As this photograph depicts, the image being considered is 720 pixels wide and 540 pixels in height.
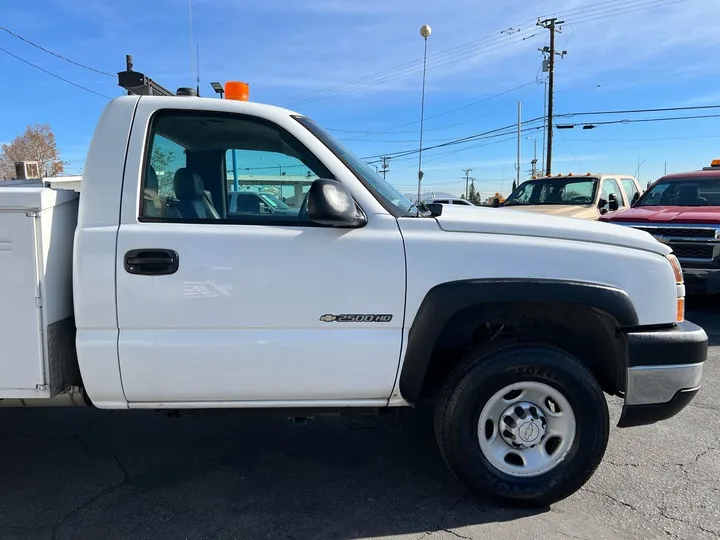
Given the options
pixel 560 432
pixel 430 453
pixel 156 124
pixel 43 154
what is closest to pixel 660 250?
pixel 560 432

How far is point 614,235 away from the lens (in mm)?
2711

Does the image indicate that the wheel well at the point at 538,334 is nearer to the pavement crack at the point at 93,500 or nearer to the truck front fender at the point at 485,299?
the truck front fender at the point at 485,299

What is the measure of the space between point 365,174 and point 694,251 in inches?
223

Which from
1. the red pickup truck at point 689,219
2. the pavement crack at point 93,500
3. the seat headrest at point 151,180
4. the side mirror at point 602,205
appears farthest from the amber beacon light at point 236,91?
the side mirror at point 602,205

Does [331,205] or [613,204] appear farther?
Answer: [613,204]

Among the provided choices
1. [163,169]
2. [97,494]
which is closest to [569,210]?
[163,169]

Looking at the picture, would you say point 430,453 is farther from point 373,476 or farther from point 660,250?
point 660,250

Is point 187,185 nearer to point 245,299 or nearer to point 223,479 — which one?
point 245,299

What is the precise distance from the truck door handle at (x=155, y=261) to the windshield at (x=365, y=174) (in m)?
0.93

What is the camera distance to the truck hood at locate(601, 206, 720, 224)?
6829 millimetres

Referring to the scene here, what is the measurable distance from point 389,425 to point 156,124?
2.45 meters

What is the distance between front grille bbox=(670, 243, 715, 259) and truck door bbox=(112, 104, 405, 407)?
5673mm

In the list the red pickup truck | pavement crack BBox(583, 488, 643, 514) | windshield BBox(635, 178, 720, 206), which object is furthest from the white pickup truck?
windshield BBox(635, 178, 720, 206)

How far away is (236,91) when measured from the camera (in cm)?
291
